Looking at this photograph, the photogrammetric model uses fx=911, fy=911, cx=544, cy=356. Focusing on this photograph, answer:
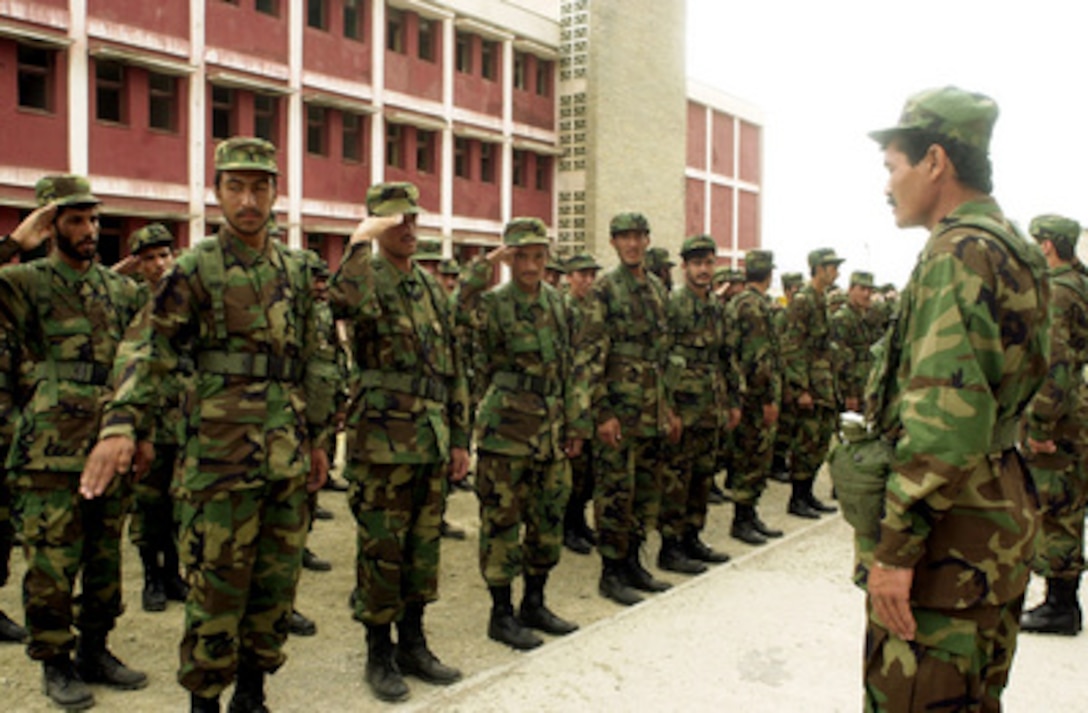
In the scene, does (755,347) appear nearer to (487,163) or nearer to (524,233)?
(524,233)

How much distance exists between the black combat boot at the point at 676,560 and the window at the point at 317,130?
16389 mm

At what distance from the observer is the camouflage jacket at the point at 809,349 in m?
8.30

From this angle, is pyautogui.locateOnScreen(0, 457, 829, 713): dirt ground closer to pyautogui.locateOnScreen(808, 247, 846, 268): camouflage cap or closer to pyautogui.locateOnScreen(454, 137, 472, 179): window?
pyautogui.locateOnScreen(808, 247, 846, 268): camouflage cap

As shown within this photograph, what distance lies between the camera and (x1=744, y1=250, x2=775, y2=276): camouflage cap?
8000 millimetres

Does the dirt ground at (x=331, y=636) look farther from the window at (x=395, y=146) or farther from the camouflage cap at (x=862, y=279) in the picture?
the window at (x=395, y=146)

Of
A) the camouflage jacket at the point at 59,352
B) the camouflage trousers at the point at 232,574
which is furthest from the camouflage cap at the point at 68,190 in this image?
the camouflage trousers at the point at 232,574

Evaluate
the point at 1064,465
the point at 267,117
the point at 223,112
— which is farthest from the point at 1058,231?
the point at 267,117

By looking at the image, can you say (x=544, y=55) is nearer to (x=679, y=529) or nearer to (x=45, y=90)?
(x=45, y=90)

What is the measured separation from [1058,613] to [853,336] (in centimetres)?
568

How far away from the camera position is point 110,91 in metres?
17.1

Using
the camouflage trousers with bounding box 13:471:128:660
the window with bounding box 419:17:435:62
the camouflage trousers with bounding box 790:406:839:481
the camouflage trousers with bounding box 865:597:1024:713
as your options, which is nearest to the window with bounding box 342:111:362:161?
the window with bounding box 419:17:435:62

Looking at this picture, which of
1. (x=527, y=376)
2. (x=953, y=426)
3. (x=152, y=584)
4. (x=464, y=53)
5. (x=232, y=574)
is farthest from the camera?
(x=464, y=53)

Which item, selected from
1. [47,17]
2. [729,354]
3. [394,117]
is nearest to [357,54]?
[394,117]

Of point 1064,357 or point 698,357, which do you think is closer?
point 1064,357
